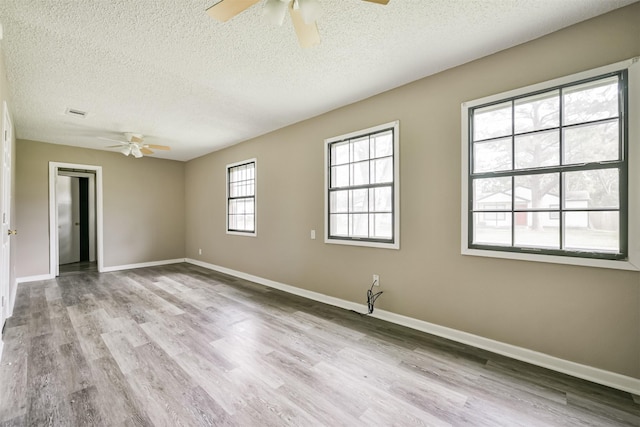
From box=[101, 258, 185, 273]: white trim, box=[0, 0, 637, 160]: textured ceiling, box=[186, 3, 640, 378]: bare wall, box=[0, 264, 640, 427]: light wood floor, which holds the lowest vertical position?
box=[0, 264, 640, 427]: light wood floor

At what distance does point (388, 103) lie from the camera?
318 cm

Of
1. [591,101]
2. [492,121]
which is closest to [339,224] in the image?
[492,121]

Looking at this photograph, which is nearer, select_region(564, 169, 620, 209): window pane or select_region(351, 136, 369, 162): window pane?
select_region(564, 169, 620, 209): window pane

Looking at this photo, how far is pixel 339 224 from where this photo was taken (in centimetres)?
377

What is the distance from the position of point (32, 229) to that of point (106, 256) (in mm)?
1262

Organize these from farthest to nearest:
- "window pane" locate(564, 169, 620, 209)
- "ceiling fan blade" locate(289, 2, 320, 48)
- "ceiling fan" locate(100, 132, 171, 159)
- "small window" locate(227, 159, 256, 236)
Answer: "small window" locate(227, 159, 256, 236) → "ceiling fan" locate(100, 132, 171, 159) → "window pane" locate(564, 169, 620, 209) → "ceiling fan blade" locate(289, 2, 320, 48)

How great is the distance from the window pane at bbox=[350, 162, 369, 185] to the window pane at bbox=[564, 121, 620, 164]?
187 cm

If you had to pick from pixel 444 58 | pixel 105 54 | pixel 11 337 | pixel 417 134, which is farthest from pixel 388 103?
pixel 11 337

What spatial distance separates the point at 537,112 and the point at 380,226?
180cm

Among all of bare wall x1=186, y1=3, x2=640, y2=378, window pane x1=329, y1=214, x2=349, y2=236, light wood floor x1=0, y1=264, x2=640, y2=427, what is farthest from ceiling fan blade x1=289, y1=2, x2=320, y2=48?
light wood floor x1=0, y1=264, x2=640, y2=427

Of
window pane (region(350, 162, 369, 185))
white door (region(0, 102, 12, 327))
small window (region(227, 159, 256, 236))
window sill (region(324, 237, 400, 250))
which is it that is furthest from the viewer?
small window (region(227, 159, 256, 236))

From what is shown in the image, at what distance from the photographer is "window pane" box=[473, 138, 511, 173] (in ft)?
7.95

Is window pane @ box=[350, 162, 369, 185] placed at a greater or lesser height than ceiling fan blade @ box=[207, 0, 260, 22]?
lesser

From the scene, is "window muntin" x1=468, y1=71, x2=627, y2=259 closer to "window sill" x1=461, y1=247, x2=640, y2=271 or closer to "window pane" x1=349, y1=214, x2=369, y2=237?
"window sill" x1=461, y1=247, x2=640, y2=271
